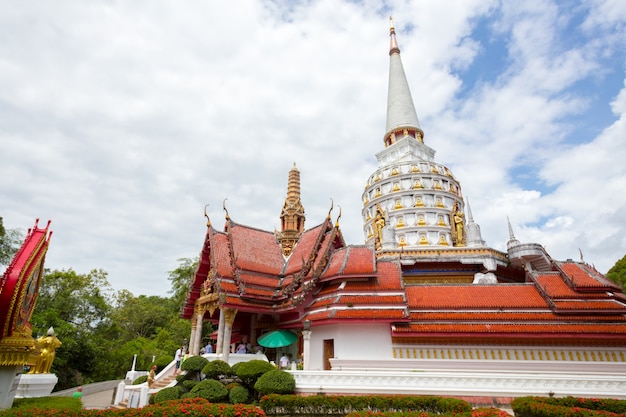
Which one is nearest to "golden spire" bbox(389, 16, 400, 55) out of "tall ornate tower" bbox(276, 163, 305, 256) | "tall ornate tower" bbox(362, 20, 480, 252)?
"tall ornate tower" bbox(362, 20, 480, 252)

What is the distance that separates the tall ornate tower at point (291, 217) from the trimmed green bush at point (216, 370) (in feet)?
30.6

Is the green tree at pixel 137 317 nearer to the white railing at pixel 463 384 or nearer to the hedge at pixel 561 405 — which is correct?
the white railing at pixel 463 384

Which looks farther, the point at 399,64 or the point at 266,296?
the point at 399,64

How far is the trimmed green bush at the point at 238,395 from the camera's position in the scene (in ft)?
41.6

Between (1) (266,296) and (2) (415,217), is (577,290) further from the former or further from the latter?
(2) (415,217)

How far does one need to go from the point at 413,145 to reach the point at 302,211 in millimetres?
25158

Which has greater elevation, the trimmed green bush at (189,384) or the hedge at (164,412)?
the trimmed green bush at (189,384)

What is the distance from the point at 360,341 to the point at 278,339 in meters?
4.06

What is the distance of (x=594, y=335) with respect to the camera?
1455 centimetres

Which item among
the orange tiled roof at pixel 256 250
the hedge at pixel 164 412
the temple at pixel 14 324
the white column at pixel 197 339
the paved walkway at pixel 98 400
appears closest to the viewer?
the hedge at pixel 164 412

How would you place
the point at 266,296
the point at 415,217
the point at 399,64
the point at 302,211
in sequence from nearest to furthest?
the point at 266,296 < the point at 302,211 < the point at 415,217 < the point at 399,64

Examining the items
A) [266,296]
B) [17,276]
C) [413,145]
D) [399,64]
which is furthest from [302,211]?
[399,64]

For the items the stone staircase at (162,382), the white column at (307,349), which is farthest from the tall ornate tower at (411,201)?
the stone staircase at (162,382)

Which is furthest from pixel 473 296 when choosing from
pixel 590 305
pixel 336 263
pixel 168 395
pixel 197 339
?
pixel 197 339
